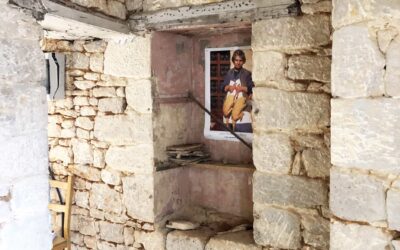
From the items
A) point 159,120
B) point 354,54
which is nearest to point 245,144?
point 159,120

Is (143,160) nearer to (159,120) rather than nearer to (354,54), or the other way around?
(159,120)

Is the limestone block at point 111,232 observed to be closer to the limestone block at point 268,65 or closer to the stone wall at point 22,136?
the stone wall at point 22,136

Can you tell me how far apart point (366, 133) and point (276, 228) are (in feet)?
3.79

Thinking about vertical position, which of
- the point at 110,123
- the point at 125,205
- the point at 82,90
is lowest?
the point at 125,205

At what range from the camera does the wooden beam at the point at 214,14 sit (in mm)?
2398

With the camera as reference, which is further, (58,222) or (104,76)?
(58,222)

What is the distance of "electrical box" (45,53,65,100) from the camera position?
3.26m

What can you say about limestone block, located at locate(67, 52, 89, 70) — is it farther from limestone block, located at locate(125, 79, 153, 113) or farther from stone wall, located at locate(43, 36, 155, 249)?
limestone block, located at locate(125, 79, 153, 113)

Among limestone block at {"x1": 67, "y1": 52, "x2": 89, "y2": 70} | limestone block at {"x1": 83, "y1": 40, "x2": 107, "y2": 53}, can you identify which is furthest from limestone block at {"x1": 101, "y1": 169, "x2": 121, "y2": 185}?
limestone block at {"x1": 83, "y1": 40, "x2": 107, "y2": 53}

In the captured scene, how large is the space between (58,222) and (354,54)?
3.07 metres

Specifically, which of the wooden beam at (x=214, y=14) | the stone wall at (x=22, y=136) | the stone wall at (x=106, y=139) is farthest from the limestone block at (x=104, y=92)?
the stone wall at (x=22, y=136)

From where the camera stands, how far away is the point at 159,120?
304cm

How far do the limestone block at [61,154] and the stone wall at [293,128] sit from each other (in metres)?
1.83

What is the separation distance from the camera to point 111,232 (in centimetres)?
326
